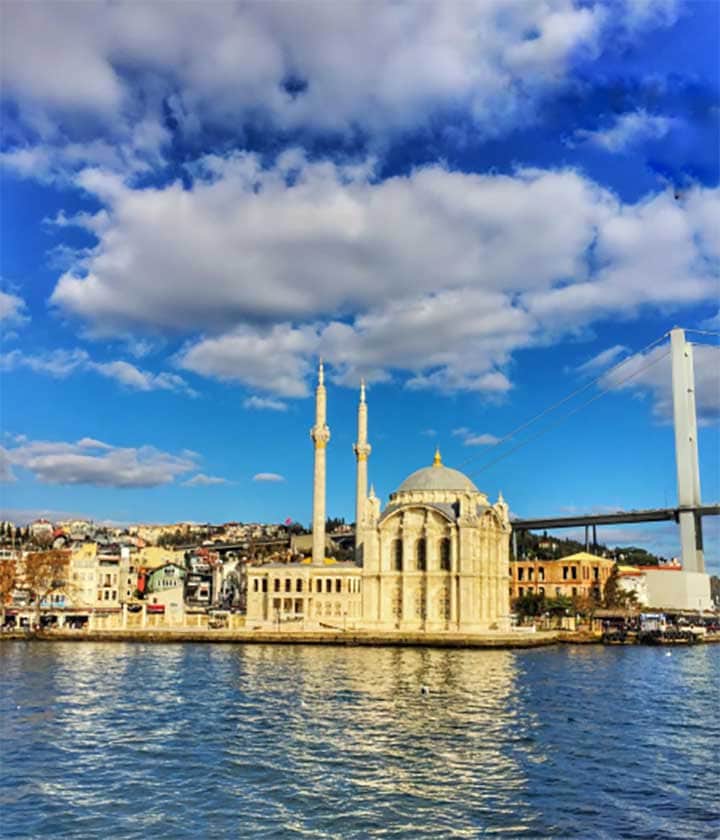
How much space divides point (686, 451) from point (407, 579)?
19.9 m

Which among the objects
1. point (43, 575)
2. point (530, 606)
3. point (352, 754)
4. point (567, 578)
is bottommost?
point (352, 754)

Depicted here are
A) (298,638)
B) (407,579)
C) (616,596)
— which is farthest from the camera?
(616,596)

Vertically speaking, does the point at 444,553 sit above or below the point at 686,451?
below

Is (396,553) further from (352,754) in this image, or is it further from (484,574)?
(352,754)

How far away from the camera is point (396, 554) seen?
59281mm

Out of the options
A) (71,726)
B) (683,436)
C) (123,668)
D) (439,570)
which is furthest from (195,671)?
(683,436)

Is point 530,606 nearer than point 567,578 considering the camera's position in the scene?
Yes

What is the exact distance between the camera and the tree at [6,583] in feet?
196

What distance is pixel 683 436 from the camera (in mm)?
60094

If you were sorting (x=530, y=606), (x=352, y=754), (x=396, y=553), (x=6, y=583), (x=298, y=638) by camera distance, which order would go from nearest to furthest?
(x=352, y=754) → (x=298, y=638) → (x=396, y=553) → (x=6, y=583) → (x=530, y=606)

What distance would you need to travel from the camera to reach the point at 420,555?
58.8 meters

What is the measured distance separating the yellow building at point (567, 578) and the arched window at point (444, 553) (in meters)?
23.6

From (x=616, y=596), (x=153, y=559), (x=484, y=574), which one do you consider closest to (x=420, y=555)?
(x=484, y=574)

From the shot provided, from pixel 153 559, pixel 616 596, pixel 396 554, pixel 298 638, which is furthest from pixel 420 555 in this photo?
pixel 153 559
